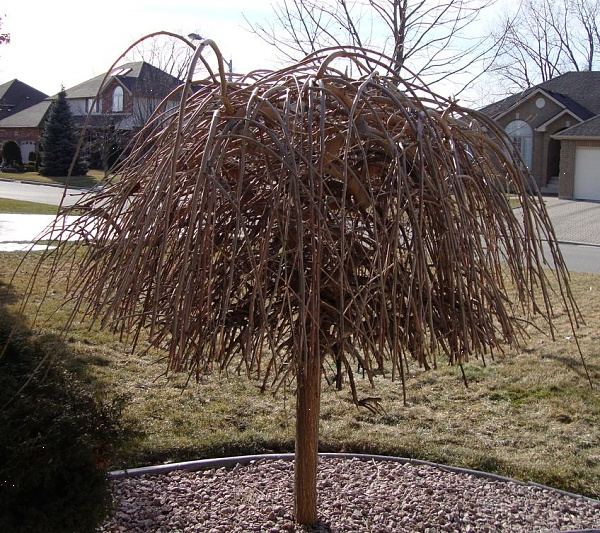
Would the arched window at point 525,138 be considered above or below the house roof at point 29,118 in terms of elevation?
below

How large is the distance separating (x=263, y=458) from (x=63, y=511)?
6.79 ft

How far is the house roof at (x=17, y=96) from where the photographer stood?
55.3 m

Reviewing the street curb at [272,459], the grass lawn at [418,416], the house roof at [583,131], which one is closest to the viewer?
the street curb at [272,459]

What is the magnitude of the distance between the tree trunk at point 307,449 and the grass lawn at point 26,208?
1768 centimetres

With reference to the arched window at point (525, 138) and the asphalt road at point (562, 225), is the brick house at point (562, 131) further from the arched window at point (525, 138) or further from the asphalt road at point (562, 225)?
the asphalt road at point (562, 225)

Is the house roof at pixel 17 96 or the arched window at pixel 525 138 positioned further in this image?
the house roof at pixel 17 96

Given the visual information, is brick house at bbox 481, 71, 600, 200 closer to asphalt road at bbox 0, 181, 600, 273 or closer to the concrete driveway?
the concrete driveway

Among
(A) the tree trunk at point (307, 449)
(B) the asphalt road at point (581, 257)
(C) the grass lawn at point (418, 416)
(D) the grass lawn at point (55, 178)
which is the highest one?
(D) the grass lawn at point (55, 178)

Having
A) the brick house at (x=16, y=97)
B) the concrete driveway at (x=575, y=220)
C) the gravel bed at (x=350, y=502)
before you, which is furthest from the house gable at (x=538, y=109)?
the brick house at (x=16, y=97)

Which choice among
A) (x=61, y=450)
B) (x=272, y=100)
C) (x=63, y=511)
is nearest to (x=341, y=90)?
(x=272, y=100)

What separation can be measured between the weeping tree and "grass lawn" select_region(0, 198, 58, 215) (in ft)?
59.8

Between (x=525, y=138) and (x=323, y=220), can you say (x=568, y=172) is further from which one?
(x=323, y=220)

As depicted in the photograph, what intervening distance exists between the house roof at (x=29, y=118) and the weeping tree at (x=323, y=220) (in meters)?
49.1

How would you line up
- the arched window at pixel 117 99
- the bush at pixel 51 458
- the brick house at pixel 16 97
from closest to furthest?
the bush at pixel 51 458, the arched window at pixel 117 99, the brick house at pixel 16 97
